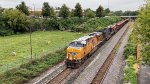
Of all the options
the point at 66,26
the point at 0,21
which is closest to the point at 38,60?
the point at 0,21

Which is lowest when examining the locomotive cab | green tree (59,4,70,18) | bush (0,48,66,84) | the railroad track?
the railroad track

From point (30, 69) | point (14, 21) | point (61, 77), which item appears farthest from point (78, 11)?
point (61, 77)

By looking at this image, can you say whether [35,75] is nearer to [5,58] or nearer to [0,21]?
[5,58]

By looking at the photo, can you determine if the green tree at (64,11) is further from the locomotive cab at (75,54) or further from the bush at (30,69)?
the locomotive cab at (75,54)

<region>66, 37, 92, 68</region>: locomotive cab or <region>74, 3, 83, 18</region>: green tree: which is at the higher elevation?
<region>74, 3, 83, 18</region>: green tree

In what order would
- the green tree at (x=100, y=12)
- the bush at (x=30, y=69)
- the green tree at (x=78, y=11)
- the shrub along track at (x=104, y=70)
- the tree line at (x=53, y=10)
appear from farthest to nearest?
1. the green tree at (x=100, y=12)
2. the green tree at (x=78, y=11)
3. the tree line at (x=53, y=10)
4. the shrub along track at (x=104, y=70)
5. the bush at (x=30, y=69)

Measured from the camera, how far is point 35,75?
3050 centimetres

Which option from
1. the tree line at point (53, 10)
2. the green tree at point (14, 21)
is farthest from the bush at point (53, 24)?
the green tree at point (14, 21)

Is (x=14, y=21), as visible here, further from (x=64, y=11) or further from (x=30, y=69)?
(x=30, y=69)

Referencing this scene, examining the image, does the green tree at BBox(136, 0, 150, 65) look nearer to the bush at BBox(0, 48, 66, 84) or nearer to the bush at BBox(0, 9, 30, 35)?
the bush at BBox(0, 48, 66, 84)

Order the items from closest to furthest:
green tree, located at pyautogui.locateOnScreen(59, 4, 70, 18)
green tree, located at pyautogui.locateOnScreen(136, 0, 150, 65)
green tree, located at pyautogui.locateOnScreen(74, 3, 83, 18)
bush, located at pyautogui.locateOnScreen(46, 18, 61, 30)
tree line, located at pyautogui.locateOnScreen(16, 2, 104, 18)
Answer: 1. green tree, located at pyautogui.locateOnScreen(136, 0, 150, 65)
2. tree line, located at pyautogui.locateOnScreen(16, 2, 104, 18)
3. bush, located at pyautogui.locateOnScreen(46, 18, 61, 30)
4. green tree, located at pyautogui.locateOnScreen(59, 4, 70, 18)
5. green tree, located at pyautogui.locateOnScreen(74, 3, 83, 18)

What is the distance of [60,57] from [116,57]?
848cm

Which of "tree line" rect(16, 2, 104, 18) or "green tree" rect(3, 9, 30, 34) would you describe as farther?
"tree line" rect(16, 2, 104, 18)

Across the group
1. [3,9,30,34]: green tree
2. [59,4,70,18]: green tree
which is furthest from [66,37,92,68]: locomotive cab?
[59,4,70,18]: green tree
